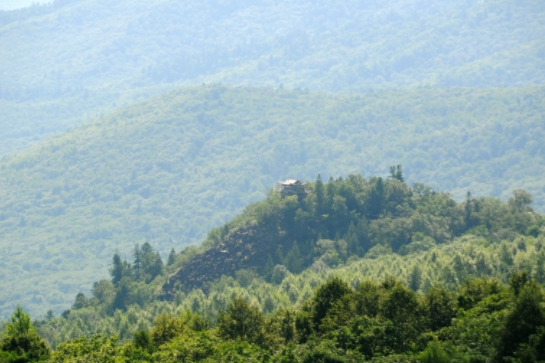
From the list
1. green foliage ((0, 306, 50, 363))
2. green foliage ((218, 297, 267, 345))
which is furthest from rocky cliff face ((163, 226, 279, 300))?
green foliage ((0, 306, 50, 363))

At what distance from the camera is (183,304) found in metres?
127

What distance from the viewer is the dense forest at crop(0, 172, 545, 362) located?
216 feet

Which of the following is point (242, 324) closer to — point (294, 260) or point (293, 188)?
point (294, 260)

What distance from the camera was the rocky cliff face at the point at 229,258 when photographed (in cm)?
14975

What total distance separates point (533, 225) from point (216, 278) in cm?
4224

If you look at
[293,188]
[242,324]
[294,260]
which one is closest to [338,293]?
[242,324]

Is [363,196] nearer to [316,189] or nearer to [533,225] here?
[316,189]

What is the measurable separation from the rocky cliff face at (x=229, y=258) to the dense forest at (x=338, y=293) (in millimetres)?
230

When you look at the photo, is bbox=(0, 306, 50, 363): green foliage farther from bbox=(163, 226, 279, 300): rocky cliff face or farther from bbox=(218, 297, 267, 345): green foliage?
bbox=(163, 226, 279, 300): rocky cliff face

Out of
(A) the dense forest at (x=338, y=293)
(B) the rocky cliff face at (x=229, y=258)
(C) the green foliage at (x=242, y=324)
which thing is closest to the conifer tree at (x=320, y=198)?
(A) the dense forest at (x=338, y=293)

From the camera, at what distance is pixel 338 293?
78.8m

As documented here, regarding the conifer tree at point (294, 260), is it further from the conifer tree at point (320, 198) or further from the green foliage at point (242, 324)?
the green foliage at point (242, 324)

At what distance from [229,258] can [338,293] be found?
74.1 metres

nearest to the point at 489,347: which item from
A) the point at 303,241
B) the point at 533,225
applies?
the point at 533,225
